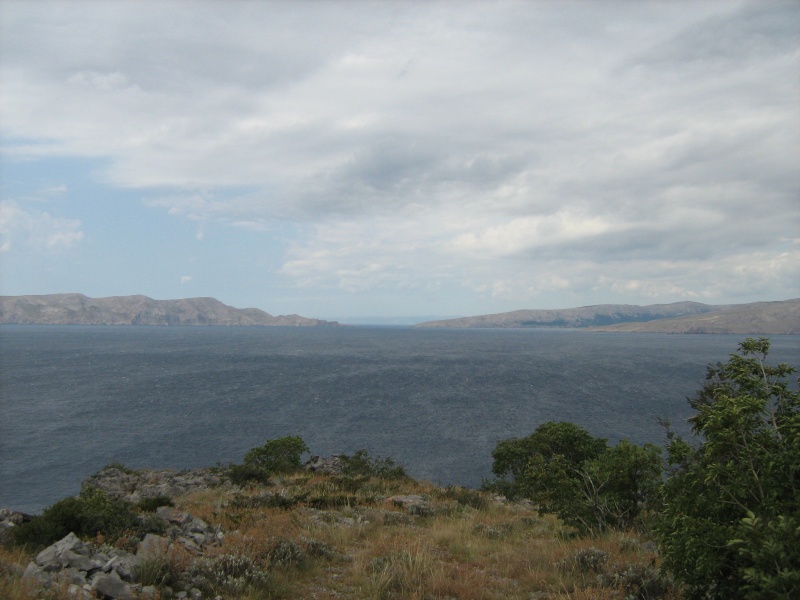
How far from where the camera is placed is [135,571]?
27.3 feet

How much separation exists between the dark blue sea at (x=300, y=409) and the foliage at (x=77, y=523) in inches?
1411

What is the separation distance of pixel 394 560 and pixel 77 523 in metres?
7.49

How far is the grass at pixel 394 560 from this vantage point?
8.73 metres

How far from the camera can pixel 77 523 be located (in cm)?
1099

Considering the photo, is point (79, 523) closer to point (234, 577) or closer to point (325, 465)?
point (234, 577)

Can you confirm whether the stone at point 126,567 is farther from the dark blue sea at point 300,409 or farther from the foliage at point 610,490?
the dark blue sea at point 300,409

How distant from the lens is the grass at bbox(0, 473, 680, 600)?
8.73 metres

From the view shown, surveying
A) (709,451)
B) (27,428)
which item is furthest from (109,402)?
(709,451)

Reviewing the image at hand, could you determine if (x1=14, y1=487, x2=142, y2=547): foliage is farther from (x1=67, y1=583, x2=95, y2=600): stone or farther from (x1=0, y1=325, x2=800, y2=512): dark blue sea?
(x1=0, y1=325, x2=800, y2=512): dark blue sea

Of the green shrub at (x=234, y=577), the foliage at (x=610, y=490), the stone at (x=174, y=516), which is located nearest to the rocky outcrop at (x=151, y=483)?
the stone at (x=174, y=516)

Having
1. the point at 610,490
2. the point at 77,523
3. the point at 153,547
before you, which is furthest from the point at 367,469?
the point at 153,547

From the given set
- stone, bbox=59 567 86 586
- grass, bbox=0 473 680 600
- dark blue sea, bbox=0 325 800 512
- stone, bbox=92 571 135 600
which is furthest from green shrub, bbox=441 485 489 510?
dark blue sea, bbox=0 325 800 512

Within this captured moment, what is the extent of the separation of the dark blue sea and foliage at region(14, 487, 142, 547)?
35.8m

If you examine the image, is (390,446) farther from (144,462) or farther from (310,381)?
(310,381)
